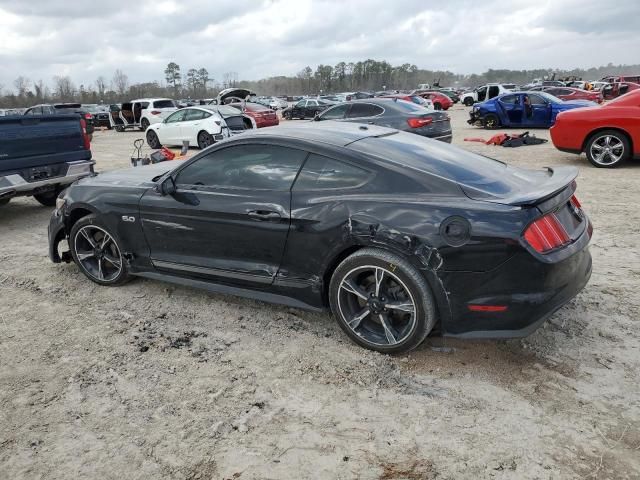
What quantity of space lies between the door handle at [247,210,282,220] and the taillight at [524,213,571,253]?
5.27ft

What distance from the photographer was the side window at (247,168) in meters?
3.52

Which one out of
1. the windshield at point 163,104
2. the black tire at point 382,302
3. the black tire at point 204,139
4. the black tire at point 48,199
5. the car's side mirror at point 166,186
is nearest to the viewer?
the black tire at point 382,302

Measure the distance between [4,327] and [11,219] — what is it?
4.19 m

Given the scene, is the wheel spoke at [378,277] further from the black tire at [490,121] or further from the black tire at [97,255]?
the black tire at [490,121]

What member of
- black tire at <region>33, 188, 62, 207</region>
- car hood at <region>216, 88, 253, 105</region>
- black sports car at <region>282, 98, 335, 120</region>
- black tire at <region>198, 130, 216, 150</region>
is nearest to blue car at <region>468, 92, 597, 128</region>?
black tire at <region>198, 130, 216, 150</region>

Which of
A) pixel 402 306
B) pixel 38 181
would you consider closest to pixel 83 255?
pixel 38 181

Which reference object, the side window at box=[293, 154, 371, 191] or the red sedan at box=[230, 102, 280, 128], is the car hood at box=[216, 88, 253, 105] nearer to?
the red sedan at box=[230, 102, 280, 128]

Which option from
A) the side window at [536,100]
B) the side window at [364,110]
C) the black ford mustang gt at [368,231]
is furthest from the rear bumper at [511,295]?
the side window at [536,100]

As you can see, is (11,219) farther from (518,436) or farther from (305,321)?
(518,436)

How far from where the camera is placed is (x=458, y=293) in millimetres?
2916

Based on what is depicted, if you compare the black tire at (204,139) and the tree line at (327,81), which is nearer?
the black tire at (204,139)

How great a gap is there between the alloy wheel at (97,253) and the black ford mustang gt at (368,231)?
0.23m

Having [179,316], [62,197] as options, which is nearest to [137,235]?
[179,316]

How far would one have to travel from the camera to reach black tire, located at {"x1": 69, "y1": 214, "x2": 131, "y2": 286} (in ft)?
14.5
